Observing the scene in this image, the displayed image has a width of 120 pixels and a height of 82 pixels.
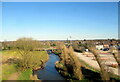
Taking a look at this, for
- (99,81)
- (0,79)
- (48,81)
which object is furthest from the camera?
(48,81)

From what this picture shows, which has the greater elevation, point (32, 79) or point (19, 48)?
point (19, 48)

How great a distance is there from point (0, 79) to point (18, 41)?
7808 millimetres

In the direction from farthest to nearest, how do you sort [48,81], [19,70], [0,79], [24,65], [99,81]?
[24,65] → [19,70] → [48,81] → [0,79] → [99,81]

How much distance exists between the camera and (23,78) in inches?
663

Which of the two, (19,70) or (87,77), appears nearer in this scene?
(87,77)

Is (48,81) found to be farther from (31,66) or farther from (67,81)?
(31,66)

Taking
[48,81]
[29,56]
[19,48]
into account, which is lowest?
[48,81]

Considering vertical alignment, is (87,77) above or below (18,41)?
below

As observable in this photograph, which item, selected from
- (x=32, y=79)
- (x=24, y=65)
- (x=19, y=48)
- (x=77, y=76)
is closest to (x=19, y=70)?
(x=24, y=65)

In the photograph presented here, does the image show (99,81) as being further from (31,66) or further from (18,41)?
(18,41)

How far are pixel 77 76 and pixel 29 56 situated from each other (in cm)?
989

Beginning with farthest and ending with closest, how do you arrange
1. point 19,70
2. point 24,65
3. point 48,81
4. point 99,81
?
1. point 24,65
2. point 19,70
3. point 48,81
4. point 99,81

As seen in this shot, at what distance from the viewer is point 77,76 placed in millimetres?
15852

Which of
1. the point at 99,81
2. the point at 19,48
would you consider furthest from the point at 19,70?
the point at 99,81
